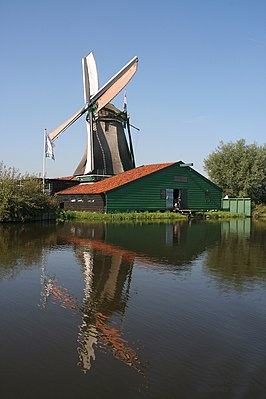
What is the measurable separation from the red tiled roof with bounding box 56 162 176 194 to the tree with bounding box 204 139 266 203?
53.5 ft

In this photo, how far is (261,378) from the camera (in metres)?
4.51

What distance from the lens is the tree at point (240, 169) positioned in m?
52.8

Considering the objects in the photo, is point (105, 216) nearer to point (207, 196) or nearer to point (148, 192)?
point (148, 192)

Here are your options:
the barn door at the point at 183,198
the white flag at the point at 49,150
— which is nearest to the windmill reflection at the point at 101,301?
the white flag at the point at 49,150

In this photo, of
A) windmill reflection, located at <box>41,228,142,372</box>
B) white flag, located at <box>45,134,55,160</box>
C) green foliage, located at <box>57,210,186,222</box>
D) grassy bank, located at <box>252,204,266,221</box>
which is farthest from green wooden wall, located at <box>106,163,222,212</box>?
windmill reflection, located at <box>41,228,142,372</box>

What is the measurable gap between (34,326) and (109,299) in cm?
197

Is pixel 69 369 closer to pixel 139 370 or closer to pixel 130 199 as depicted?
pixel 139 370

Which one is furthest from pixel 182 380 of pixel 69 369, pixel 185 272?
pixel 185 272

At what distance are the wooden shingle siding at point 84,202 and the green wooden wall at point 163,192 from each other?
0.97 metres

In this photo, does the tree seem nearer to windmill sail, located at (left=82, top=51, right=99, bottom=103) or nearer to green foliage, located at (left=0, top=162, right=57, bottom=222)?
windmill sail, located at (left=82, top=51, right=99, bottom=103)

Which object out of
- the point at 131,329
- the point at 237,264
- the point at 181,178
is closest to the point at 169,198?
the point at 181,178

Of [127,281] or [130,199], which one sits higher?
[130,199]

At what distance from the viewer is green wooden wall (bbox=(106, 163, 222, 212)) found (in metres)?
37.2

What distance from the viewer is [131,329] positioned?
238 inches
